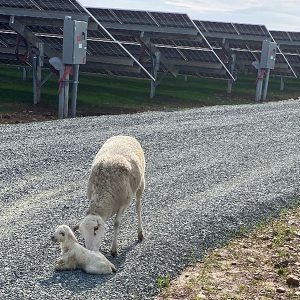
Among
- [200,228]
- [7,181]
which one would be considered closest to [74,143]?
[7,181]

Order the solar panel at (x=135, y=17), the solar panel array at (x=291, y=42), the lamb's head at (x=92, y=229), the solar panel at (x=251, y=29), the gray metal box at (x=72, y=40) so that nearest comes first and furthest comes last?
the lamb's head at (x=92, y=229), the gray metal box at (x=72, y=40), the solar panel at (x=135, y=17), the solar panel at (x=251, y=29), the solar panel array at (x=291, y=42)

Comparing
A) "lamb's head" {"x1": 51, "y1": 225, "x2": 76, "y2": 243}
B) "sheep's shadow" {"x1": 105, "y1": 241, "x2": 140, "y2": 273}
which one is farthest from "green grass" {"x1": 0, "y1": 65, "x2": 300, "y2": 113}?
"lamb's head" {"x1": 51, "y1": 225, "x2": 76, "y2": 243}

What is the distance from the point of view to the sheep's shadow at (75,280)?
5.65 meters

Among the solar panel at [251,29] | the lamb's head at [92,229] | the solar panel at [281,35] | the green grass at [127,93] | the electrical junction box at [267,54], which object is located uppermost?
the solar panel at [251,29]

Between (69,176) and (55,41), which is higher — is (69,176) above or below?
below

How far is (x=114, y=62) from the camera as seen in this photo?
22422 millimetres

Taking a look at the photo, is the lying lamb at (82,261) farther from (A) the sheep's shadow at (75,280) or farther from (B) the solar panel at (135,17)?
(B) the solar panel at (135,17)

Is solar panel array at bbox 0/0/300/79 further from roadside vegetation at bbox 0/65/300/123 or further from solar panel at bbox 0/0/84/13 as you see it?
roadside vegetation at bbox 0/65/300/123

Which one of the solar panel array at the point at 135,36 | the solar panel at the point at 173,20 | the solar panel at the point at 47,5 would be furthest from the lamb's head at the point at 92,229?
the solar panel at the point at 173,20

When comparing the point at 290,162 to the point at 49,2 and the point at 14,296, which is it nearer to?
the point at 14,296

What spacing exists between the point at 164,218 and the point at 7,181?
2.95m

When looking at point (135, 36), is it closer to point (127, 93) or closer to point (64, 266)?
point (127, 93)

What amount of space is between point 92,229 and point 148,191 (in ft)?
11.7

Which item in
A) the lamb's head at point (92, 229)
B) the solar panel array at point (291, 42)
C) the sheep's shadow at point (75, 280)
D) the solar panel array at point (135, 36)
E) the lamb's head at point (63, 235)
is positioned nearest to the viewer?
the sheep's shadow at point (75, 280)
